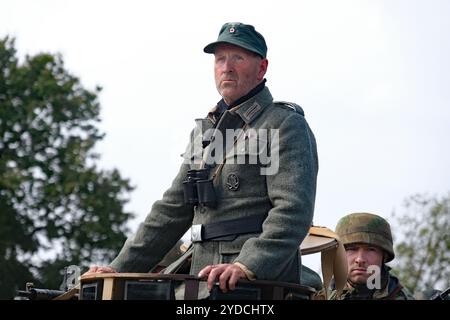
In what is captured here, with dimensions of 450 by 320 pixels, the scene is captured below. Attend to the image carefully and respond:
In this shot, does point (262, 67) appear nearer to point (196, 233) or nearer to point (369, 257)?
point (196, 233)

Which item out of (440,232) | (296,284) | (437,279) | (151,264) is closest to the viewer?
(296,284)

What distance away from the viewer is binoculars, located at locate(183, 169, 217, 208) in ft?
23.0

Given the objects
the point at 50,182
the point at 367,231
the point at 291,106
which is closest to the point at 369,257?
the point at 367,231

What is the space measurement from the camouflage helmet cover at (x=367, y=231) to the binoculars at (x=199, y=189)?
3.28 meters

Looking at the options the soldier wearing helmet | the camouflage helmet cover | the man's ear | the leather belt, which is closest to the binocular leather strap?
the leather belt

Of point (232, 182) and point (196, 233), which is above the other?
point (232, 182)

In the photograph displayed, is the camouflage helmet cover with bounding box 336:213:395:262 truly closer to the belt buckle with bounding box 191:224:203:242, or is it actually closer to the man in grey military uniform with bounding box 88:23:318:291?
the man in grey military uniform with bounding box 88:23:318:291

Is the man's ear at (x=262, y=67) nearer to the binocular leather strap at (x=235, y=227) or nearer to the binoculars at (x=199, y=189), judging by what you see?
the binoculars at (x=199, y=189)

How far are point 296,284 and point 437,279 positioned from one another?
2416cm

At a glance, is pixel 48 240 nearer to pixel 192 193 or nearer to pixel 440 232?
pixel 440 232

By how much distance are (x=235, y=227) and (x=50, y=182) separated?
3717 centimetres

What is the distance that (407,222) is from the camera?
34.1 m

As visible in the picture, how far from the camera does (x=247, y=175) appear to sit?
6.93 meters
